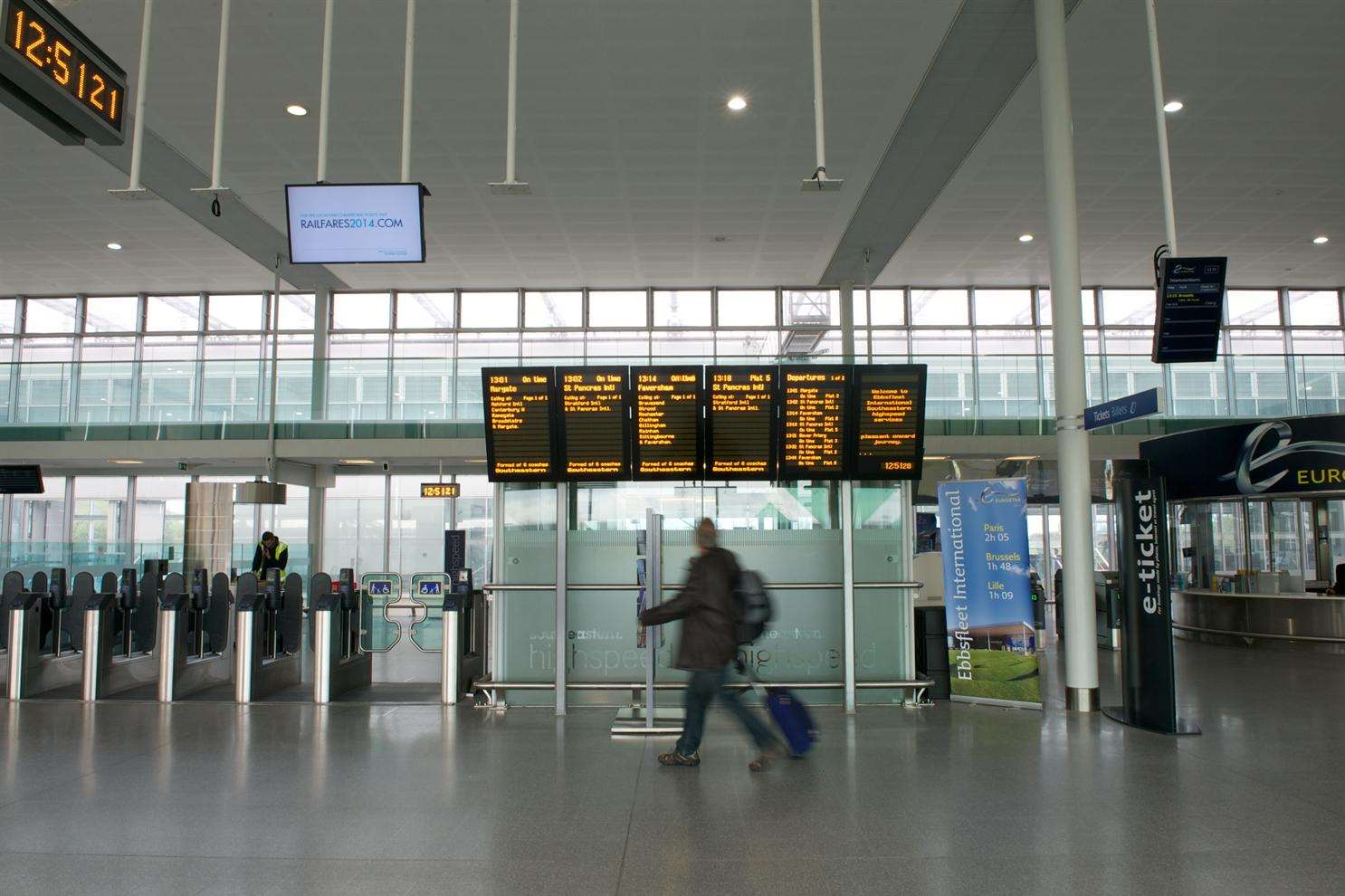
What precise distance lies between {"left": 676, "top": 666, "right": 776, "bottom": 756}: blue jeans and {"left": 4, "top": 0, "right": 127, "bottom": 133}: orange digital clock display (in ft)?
15.4

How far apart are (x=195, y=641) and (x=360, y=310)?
1082cm

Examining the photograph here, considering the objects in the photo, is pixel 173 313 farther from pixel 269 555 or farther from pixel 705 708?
pixel 705 708

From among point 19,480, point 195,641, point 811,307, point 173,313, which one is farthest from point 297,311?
point 195,641

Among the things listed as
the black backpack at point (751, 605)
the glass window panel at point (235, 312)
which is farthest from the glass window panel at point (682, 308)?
the black backpack at point (751, 605)

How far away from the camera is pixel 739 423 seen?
786cm

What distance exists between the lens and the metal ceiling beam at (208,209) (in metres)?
12.0

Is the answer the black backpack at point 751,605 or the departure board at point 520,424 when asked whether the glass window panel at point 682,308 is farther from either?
the black backpack at point 751,605

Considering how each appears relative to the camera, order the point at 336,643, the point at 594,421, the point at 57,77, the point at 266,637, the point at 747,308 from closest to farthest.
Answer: the point at 57,77 < the point at 594,421 < the point at 336,643 < the point at 266,637 < the point at 747,308

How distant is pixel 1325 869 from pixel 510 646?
6049mm

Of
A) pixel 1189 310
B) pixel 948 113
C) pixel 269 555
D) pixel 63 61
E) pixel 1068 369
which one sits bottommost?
pixel 269 555

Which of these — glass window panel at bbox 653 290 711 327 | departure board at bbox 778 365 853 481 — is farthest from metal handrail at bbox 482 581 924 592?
glass window panel at bbox 653 290 711 327

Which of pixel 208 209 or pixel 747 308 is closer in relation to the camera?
pixel 208 209

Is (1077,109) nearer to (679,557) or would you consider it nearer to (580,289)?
(679,557)

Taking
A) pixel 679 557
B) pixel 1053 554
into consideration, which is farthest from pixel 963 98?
pixel 1053 554
